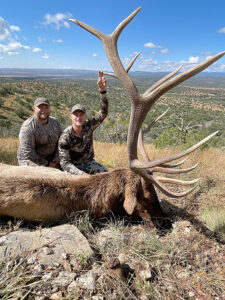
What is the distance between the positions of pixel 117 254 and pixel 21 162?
2.65m

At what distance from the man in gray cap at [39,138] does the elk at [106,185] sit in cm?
83

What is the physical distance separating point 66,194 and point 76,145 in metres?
1.35

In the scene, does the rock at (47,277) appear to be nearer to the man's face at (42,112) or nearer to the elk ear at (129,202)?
the elk ear at (129,202)

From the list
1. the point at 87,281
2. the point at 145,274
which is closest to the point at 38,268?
the point at 87,281

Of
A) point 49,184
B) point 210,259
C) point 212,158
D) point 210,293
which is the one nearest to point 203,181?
point 212,158

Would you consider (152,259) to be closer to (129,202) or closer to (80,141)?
(129,202)

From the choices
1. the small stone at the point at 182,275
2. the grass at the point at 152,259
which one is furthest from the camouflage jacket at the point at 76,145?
the small stone at the point at 182,275

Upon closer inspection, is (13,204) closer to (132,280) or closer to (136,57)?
(132,280)

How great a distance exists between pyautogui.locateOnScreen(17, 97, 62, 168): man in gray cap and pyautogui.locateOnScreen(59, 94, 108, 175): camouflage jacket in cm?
53

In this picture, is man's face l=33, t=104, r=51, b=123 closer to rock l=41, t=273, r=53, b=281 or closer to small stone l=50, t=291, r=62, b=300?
rock l=41, t=273, r=53, b=281

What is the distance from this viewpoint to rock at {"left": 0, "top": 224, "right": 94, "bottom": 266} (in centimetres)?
226

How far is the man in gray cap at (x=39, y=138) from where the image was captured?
420cm

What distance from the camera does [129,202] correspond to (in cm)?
311

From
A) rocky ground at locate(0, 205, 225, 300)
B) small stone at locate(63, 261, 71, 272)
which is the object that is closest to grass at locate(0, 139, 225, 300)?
rocky ground at locate(0, 205, 225, 300)
